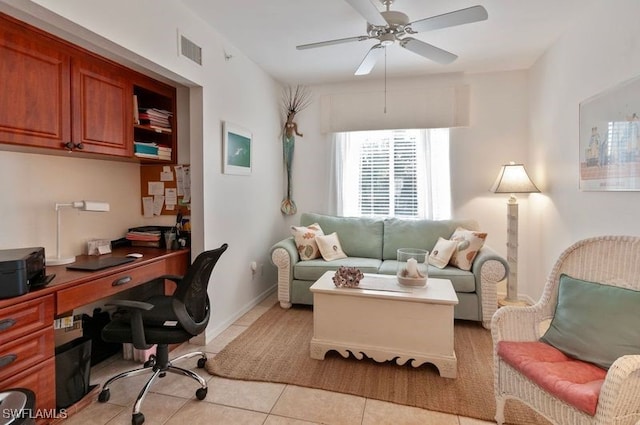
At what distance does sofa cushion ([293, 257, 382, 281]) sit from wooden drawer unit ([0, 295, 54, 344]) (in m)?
2.16

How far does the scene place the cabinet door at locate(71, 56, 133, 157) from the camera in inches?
80.8

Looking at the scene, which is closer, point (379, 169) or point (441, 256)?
point (441, 256)

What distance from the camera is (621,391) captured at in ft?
4.16

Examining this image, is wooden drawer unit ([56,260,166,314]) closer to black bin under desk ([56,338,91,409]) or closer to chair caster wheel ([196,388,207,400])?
black bin under desk ([56,338,91,409])

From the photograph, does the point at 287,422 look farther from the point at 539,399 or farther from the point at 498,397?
the point at 539,399

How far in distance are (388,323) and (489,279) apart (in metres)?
1.28

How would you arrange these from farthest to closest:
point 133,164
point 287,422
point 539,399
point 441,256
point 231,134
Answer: point 441,256
point 231,134
point 133,164
point 287,422
point 539,399

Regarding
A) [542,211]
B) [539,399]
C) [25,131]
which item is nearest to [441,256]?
[542,211]

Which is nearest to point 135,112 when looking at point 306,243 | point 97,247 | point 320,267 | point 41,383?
point 97,247

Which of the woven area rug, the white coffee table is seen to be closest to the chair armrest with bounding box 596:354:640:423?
the woven area rug

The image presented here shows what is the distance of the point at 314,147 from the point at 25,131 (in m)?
3.12

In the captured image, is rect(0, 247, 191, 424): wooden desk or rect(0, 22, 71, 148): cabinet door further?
rect(0, 22, 71, 148): cabinet door

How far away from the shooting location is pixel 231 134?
10.3 feet

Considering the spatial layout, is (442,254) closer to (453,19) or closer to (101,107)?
(453,19)
